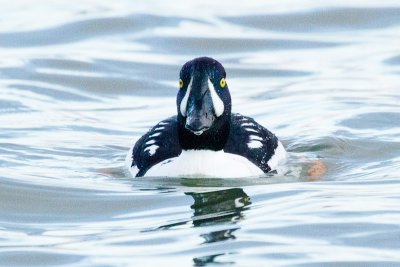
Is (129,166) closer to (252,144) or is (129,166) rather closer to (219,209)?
(252,144)

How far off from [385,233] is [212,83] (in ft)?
8.24

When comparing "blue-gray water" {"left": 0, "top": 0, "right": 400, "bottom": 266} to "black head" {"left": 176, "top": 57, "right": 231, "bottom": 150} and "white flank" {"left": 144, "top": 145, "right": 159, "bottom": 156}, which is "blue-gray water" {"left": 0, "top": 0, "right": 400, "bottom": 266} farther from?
"black head" {"left": 176, "top": 57, "right": 231, "bottom": 150}

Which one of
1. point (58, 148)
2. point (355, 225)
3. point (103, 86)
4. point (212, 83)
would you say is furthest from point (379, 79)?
point (355, 225)

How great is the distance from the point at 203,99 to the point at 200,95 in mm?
52

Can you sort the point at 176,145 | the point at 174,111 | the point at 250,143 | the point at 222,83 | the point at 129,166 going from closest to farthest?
the point at 222,83 → the point at 176,145 → the point at 250,143 → the point at 129,166 → the point at 174,111

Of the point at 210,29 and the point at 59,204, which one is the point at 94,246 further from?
the point at 210,29

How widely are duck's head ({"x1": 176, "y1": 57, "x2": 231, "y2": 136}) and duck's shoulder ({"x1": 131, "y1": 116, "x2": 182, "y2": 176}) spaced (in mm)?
632

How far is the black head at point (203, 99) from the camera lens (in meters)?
12.0

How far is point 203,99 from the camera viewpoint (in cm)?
1205

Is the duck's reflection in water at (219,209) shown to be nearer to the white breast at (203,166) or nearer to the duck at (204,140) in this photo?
the white breast at (203,166)

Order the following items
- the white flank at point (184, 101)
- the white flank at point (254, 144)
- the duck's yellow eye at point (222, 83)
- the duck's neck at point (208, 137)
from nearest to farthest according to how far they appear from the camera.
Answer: the white flank at point (184, 101) < the duck's yellow eye at point (222, 83) < the duck's neck at point (208, 137) < the white flank at point (254, 144)

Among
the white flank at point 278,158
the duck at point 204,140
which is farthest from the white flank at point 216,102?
the white flank at point 278,158

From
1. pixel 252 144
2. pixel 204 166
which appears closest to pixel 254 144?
pixel 252 144

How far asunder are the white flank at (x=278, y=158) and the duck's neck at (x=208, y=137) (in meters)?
0.86
